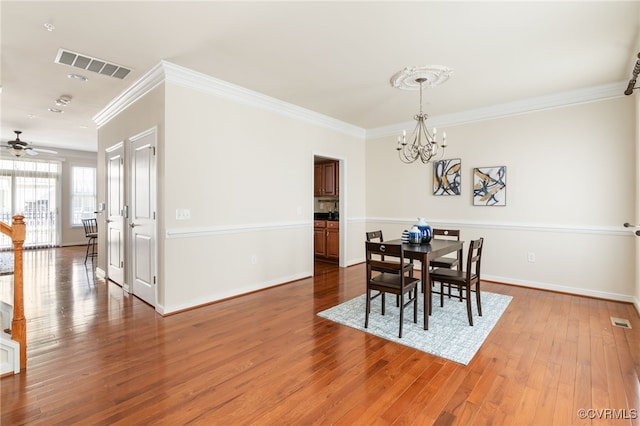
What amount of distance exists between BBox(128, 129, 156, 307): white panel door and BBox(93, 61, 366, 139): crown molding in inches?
23.0

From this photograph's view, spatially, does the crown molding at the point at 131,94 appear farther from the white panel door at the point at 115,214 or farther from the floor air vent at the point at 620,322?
the floor air vent at the point at 620,322

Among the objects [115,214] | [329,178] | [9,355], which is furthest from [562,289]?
[115,214]

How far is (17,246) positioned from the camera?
2502 millimetres

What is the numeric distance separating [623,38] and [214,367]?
4678 millimetres

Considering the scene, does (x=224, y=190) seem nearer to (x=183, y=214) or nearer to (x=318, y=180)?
(x=183, y=214)

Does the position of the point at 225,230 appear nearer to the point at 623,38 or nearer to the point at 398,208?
the point at 398,208

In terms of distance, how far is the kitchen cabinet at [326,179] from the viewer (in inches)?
251

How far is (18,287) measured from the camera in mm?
2463

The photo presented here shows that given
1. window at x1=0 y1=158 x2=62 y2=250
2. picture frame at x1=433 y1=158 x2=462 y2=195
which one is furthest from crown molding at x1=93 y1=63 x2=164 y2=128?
window at x1=0 y1=158 x2=62 y2=250

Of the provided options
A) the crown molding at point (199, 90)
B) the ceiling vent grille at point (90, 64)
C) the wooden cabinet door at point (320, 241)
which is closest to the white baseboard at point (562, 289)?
the wooden cabinet door at point (320, 241)

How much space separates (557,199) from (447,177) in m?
1.58

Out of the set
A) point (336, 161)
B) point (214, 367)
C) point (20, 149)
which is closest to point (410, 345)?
point (214, 367)

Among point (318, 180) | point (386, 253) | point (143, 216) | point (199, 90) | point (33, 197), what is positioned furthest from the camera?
point (33, 197)

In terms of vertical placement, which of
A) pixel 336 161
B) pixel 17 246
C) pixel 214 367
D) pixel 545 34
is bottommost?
pixel 214 367
